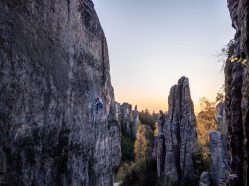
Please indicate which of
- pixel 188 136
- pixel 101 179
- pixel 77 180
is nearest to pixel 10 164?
pixel 77 180

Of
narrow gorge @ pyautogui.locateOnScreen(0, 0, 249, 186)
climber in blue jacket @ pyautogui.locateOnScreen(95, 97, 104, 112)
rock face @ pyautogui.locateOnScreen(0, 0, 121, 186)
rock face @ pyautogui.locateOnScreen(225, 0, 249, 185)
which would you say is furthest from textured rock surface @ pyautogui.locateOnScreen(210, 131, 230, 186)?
rock face @ pyautogui.locateOnScreen(225, 0, 249, 185)

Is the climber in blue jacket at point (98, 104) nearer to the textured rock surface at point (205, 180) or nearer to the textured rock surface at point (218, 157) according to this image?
the textured rock surface at point (218, 157)

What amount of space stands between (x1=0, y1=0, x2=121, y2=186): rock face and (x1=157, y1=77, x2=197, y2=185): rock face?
12804mm

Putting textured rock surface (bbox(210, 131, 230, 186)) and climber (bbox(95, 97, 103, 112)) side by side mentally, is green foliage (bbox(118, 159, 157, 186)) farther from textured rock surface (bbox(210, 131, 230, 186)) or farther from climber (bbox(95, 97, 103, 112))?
climber (bbox(95, 97, 103, 112))

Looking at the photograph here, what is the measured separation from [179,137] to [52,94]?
2209 centimetres

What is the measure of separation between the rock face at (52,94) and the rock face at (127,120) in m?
77.7

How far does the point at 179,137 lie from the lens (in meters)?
32.2

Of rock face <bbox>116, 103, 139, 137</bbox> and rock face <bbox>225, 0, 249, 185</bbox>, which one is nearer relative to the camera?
rock face <bbox>225, 0, 249, 185</bbox>

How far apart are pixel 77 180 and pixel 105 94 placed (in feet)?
21.1

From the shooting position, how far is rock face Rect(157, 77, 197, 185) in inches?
1191

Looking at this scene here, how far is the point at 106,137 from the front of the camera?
64.0 feet

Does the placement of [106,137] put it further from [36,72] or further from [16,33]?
[16,33]

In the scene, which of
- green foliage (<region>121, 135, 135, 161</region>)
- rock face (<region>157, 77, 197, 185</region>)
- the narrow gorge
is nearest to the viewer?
the narrow gorge

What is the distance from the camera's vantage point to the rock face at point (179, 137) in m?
30.2
